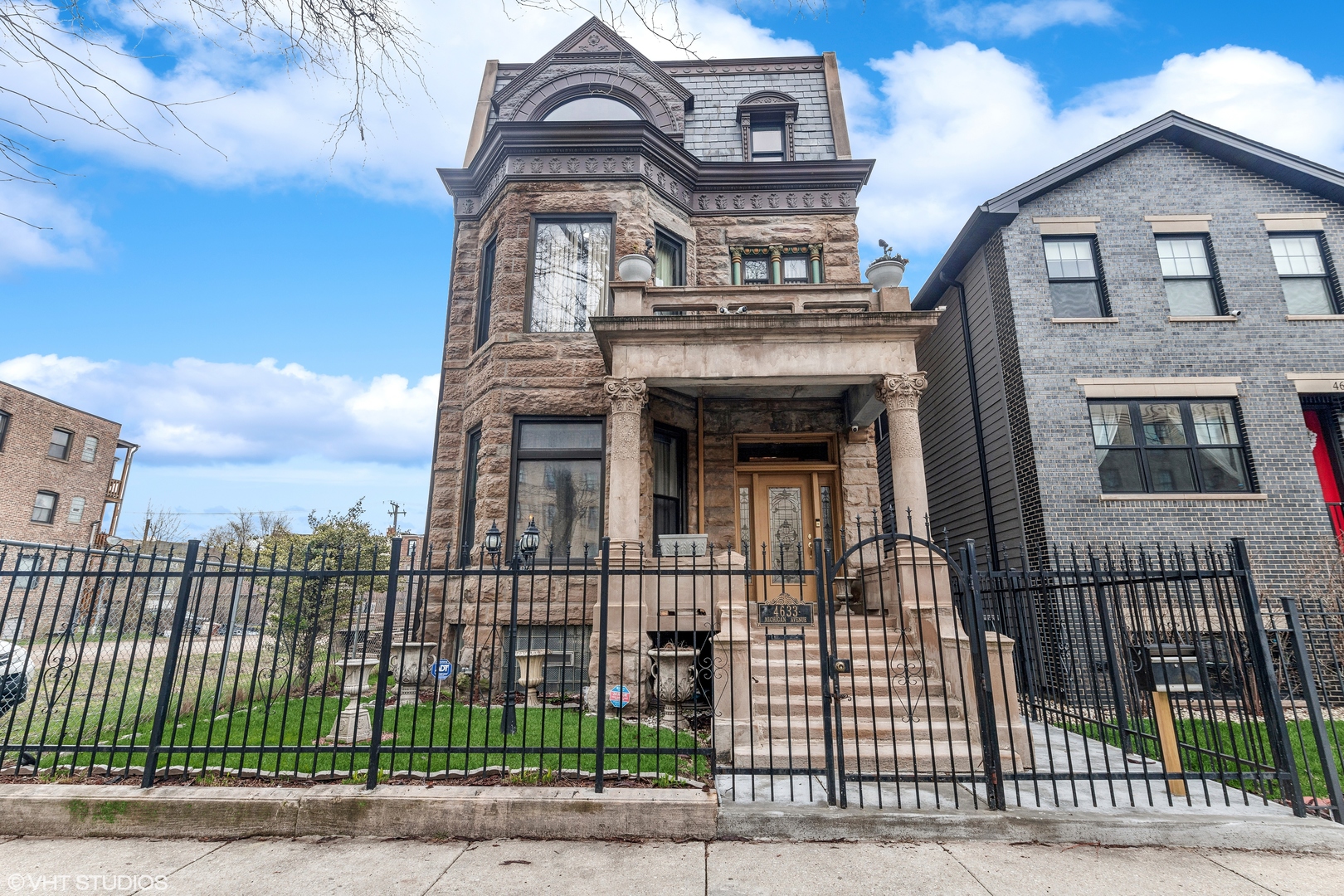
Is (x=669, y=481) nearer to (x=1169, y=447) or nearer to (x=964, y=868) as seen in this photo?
(x=964, y=868)

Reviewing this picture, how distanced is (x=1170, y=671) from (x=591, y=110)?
12895 mm

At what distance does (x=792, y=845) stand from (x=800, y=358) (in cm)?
643

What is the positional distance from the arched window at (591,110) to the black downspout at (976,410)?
7.67m

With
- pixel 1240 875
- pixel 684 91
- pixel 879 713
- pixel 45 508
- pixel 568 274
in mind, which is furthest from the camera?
pixel 45 508

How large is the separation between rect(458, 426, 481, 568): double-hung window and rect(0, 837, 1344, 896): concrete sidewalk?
6896 mm

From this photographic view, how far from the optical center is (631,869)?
13.0 feet

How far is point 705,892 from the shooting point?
3635 mm

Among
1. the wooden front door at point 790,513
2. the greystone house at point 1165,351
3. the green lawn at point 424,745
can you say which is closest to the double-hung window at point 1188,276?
the greystone house at point 1165,351

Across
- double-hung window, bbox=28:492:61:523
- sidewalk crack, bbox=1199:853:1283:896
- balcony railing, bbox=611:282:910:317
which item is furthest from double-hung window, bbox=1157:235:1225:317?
double-hung window, bbox=28:492:61:523

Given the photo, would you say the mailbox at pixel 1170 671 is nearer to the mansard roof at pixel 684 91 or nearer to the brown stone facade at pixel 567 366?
the brown stone facade at pixel 567 366

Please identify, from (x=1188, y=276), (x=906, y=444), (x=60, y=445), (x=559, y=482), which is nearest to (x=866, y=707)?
(x=906, y=444)

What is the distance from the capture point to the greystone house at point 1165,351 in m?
10.8

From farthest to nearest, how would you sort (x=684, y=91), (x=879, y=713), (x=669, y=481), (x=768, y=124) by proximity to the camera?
(x=768, y=124), (x=684, y=91), (x=669, y=481), (x=879, y=713)

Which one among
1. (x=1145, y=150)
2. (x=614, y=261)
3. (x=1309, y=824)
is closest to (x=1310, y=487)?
(x=1145, y=150)
